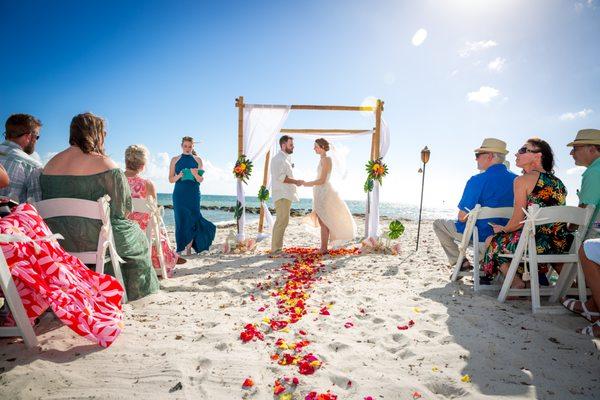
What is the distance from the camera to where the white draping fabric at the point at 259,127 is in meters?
7.72

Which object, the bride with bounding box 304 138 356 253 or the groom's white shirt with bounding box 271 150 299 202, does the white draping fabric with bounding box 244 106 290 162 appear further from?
the bride with bounding box 304 138 356 253

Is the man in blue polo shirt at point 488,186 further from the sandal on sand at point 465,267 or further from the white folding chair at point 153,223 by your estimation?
the white folding chair at point 153,223

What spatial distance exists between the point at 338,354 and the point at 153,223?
3.19m

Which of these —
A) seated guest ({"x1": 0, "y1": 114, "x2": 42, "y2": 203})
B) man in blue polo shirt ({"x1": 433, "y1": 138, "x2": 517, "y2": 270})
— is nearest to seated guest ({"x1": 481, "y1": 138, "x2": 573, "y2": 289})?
man in blue polo shirt ({"x1": 433, "y1": 138, "x2": 517, "y2": 270})

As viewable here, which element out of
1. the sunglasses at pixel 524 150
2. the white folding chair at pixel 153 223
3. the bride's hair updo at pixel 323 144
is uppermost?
the bride's hair updo at pixel 323 144

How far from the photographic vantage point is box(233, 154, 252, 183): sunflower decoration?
748 cm

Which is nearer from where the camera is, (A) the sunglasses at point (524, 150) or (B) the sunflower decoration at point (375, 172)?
(A) the sunglasses at point (524, 150)

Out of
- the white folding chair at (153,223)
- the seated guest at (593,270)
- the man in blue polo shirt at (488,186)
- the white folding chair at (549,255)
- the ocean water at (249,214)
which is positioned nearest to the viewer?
the seated guest at (593,270)

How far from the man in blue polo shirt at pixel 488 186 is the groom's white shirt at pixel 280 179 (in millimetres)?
3388

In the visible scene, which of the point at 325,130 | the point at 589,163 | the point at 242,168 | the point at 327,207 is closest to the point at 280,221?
the point at 327,207

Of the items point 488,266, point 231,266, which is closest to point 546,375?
point 488,266

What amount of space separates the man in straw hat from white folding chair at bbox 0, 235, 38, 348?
14.5ft

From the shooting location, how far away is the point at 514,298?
378cm

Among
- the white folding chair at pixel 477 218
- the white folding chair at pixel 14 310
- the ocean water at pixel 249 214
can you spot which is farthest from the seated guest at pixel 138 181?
the ocean water at pixel 249 214
